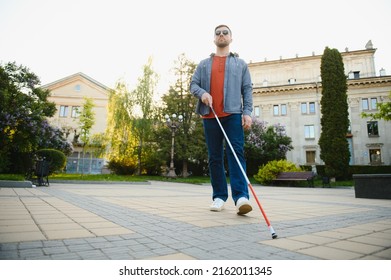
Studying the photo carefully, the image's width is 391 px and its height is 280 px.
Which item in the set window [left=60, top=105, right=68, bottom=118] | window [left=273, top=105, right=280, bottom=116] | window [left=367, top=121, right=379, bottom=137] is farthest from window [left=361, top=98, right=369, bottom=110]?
window [left=60, top=105, right=68, bottom=118]

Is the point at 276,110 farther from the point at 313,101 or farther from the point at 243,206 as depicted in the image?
the point at 243,206

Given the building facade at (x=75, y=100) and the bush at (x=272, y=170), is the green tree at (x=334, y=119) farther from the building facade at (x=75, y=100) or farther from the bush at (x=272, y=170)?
the building facade at (x=75, y=100)

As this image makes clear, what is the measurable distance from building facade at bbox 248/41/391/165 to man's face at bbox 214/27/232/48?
32.0m

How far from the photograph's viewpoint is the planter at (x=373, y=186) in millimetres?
6414

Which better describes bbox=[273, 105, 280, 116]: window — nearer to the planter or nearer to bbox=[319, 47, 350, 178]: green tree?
bbox=[319, 47, 350, 178]: green tree

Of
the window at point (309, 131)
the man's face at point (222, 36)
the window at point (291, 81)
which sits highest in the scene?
the window at point (291, 81)

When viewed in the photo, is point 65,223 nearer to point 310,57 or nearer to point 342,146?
point 342,146

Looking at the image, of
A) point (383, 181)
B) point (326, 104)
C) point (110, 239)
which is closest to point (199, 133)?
point (326, 104)

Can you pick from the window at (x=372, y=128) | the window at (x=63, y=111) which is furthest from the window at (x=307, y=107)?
the window at (x=63, y=111)

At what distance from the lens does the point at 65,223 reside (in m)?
2.35

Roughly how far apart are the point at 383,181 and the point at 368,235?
5.56m

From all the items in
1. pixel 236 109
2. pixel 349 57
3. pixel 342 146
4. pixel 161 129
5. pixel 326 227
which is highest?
pixel 349 57

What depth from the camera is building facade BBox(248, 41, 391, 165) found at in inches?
1209

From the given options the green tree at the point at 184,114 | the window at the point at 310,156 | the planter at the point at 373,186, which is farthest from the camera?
the window at the point at 310,156
